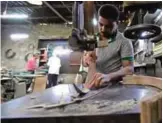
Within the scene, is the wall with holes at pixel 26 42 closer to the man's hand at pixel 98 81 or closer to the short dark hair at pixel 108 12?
the short dark hair at pixel 108 12

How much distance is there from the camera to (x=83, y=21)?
120cm

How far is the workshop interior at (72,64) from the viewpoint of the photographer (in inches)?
32.0

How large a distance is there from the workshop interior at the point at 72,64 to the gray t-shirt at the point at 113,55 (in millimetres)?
164

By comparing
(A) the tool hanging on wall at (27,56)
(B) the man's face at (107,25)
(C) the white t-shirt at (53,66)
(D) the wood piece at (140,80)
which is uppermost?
(B) the man's face at (107,25)

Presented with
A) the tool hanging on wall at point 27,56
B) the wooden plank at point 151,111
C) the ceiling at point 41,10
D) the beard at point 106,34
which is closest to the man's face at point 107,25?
the beard at point 106,34

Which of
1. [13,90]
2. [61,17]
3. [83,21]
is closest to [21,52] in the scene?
[61,17]

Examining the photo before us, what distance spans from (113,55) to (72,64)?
385 mm

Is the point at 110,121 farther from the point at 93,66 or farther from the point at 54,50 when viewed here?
the point at 54,50

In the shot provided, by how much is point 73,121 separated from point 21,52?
979 centimetres

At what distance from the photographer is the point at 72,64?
215cm

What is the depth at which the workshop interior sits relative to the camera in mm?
814

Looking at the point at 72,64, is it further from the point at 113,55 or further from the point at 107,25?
the point at 107,25

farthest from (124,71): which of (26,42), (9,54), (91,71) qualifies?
(9,54)

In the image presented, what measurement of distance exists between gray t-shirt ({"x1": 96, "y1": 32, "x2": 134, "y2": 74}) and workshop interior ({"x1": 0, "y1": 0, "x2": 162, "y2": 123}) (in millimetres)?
164
